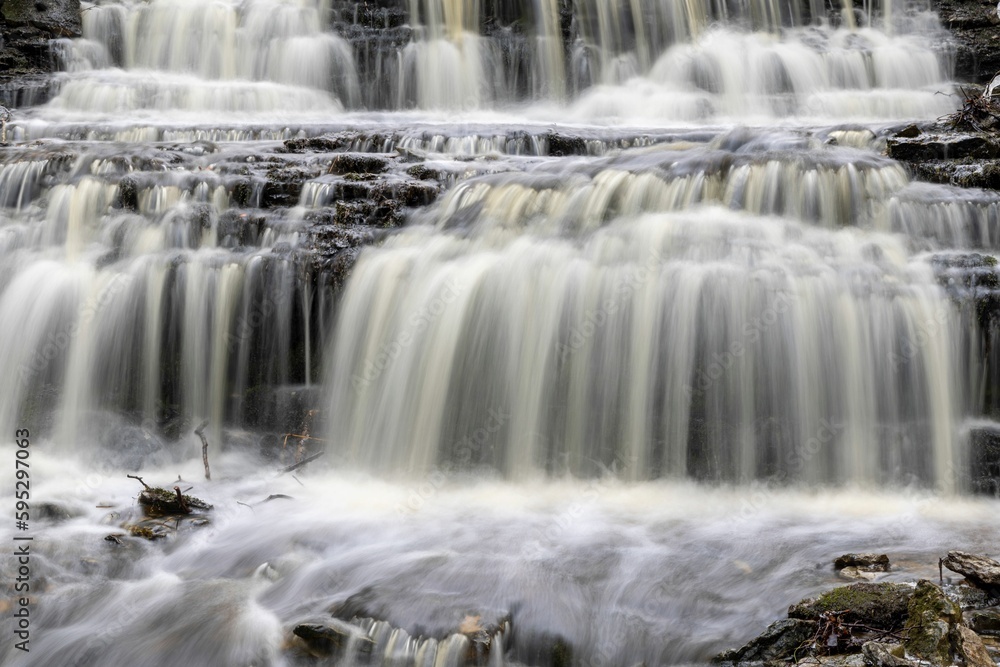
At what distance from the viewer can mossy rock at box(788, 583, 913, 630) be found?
345cm

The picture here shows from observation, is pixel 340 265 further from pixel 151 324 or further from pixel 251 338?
pixel 151 324

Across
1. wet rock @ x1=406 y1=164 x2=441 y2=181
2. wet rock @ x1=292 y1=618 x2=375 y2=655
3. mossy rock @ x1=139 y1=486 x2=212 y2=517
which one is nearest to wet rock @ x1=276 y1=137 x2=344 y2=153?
wet rock @ x1=406 y1=164 x2=441 y2=181

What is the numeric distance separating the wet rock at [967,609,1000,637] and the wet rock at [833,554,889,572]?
74cm

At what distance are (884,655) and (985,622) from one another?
24.7 inches

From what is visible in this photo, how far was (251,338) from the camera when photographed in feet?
22.5

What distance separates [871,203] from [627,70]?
7740 millimetres

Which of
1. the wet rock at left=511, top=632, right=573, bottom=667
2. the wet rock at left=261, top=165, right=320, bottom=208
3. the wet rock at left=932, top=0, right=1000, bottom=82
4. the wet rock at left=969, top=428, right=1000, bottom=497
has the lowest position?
the wet rock at left=511, top=632, right=573, bottom=667

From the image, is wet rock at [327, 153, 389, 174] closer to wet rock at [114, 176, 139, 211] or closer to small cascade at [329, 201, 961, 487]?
wet rock at [114, 176, 139, 211]

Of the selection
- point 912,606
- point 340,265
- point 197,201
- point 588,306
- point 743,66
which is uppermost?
point 743,66

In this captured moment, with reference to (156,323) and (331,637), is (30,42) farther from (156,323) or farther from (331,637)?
(331,637)

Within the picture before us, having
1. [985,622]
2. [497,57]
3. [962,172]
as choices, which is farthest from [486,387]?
[497,57]

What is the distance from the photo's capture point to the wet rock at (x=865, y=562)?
169 inches

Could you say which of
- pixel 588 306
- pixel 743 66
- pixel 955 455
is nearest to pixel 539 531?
pixel 588 306

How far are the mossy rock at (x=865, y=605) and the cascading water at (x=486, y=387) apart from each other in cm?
33
